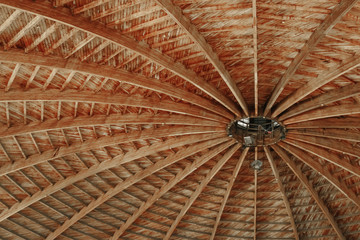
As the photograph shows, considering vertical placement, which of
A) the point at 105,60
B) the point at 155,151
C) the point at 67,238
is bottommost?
the point at 67,238

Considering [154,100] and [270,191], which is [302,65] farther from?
[270,191]

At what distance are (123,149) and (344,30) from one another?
1345 centimetres

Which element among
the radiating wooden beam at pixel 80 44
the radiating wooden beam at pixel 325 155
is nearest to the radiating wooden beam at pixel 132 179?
the radiating wooden beam at pixel 325 155

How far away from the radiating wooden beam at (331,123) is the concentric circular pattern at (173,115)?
7 cm

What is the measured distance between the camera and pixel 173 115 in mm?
23391

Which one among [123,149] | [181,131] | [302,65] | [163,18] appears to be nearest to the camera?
[163,18]

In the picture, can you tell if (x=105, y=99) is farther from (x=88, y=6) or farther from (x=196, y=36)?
(x=88, y=6)

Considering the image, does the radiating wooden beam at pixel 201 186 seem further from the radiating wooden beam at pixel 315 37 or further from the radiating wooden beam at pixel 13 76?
the radiating wooden beam at pixel 13 76

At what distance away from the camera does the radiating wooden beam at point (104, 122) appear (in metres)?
20.9

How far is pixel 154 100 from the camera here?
21844 mm

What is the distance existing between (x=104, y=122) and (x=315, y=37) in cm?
1007

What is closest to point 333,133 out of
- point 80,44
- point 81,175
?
point 80,44

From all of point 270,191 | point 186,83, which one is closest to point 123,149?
point 186,83

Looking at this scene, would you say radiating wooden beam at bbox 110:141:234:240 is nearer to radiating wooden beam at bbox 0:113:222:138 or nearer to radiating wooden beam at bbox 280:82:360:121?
radiating wooden beam at bbox 0:113:222:138
